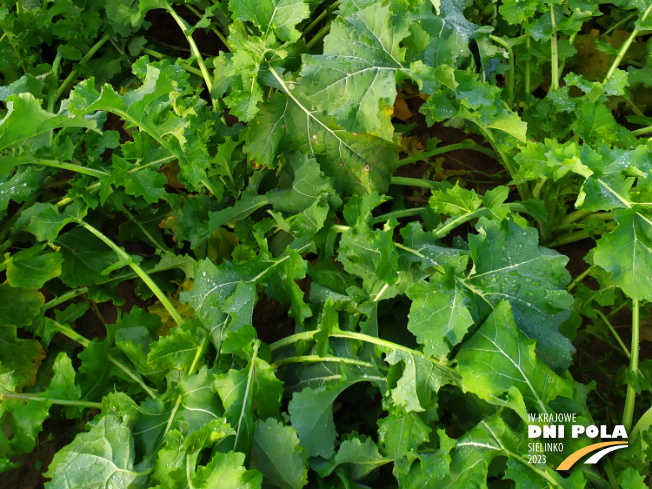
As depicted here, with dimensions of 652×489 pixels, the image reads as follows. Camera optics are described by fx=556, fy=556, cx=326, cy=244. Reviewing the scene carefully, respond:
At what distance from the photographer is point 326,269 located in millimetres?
1948

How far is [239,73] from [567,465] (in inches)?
65.4

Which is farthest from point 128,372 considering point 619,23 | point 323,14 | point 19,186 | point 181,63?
point 619,23

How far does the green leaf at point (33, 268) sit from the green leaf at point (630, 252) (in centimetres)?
186

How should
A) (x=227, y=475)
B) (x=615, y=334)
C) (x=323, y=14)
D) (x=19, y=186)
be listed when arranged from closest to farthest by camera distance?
1. (x=227, y=475)
2. (x=19, y=186)
3. (x=615, y=334)
4. (x=323, y=14)

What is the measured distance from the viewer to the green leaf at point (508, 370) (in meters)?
1.51

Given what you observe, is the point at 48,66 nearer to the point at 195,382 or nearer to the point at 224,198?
the point at 224,198

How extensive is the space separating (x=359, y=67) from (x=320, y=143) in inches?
13.9

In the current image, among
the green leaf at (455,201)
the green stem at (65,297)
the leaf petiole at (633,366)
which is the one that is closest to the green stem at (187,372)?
the green stem at (65,297)

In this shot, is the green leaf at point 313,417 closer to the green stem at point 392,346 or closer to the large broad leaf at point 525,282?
the green stem at point 392,346

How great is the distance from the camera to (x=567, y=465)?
1.60 meters

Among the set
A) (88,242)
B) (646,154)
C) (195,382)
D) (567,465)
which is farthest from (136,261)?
(646,154)

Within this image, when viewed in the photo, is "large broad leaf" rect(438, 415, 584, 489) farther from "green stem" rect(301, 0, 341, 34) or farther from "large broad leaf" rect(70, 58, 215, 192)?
"green stem" rect(301, 0, 341, 34)

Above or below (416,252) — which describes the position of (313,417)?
below

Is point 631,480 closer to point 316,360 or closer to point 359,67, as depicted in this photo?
point 316,360
